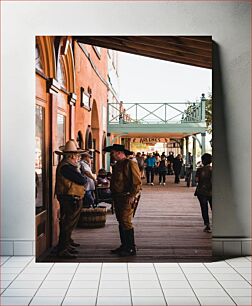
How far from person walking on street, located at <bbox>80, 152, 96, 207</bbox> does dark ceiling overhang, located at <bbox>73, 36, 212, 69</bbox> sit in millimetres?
1129

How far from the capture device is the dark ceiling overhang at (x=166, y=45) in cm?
550

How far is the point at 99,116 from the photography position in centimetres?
581

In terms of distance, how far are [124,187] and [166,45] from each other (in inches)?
58.1

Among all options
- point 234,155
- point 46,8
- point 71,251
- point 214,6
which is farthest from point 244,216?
point 46,8

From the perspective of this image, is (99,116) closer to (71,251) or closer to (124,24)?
(124,24)

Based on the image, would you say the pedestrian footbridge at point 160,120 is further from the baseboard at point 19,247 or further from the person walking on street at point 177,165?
the baseboard at point 19,247

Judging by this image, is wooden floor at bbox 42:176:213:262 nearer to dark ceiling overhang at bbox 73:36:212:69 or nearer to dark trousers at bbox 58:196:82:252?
dark trousers at bbox 58:196:82:252

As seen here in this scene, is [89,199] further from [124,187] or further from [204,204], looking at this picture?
[204,204]

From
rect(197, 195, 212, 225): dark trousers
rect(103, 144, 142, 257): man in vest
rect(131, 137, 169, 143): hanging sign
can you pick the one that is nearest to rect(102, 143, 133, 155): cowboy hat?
rect(103, 144, 142, 257): man in vest

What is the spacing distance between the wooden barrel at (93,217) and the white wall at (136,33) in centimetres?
51

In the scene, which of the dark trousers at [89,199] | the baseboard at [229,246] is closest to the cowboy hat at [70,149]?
the dark trousers at [89,199]

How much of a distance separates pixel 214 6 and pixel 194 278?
2.66 meters

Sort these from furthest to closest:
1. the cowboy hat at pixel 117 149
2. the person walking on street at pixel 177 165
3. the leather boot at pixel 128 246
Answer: the person walking on street at pixel 177 165 < the cowboy hat at pixel 117 149 < the leather boot at pixel 128 246

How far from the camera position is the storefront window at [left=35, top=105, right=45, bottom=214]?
17.9 ft
